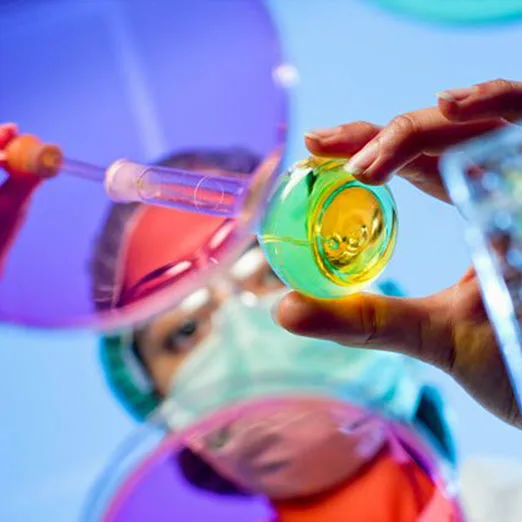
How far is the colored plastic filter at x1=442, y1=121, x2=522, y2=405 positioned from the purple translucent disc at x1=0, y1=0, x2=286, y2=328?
0.16 meters

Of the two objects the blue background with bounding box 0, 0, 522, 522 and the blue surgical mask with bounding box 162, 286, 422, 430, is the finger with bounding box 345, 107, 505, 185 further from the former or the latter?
the blue background with bounding box 0, 0, 522, 522

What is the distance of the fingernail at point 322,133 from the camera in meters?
0.52

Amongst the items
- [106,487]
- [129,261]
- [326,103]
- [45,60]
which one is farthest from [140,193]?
[326,103]

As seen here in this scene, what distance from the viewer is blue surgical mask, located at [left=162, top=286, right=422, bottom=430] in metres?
0.78

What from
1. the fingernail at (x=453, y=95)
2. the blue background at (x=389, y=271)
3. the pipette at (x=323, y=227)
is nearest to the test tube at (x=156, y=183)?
the pipette at (x=323, y=227)

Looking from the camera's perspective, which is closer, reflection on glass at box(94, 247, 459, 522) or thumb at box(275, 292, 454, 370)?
thumb at box(275, 292, 454, 370)

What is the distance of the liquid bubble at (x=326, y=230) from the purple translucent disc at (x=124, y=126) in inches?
3.3

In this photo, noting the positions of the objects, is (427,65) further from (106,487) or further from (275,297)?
(106,487)

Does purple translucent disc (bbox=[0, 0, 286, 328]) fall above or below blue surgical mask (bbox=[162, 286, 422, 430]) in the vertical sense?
above

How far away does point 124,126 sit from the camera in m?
0.83

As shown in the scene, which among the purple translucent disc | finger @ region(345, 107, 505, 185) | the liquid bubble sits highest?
the purple translucent disc

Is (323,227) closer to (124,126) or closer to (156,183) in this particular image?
(156,183)

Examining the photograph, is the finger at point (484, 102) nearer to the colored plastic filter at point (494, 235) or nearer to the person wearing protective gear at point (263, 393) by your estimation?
the colored plastic filter at point (494, 235)

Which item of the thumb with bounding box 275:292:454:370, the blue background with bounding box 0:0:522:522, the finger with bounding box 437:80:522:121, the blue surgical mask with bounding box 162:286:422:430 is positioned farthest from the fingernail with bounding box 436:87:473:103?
the blue background with bounding box 0:0:522:522
